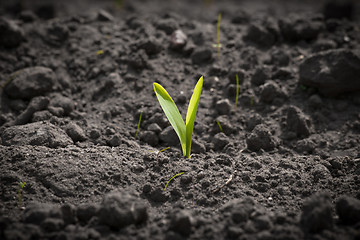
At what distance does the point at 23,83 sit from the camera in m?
2.65

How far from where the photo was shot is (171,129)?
7.78 feet

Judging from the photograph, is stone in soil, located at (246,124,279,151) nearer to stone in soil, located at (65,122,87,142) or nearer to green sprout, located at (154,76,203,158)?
green sprout, located at (154,76,203,158)

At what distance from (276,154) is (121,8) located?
8.62 ft

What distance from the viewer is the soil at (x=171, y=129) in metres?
1.61

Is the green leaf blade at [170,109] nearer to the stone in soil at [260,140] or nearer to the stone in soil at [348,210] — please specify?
the stone in soil at [260,140]

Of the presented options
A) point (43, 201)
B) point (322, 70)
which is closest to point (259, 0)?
point (322, 70)

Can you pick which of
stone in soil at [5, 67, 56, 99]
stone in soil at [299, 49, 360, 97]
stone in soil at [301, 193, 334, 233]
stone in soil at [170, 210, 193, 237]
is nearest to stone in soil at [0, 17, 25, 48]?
stone in soil at [5, 67, 56, 99]

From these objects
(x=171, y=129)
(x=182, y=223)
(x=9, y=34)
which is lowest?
(x=182, y=223)

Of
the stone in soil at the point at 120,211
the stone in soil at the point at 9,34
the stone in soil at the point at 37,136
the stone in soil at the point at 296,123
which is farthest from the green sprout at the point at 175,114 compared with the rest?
the stone in soil at the point at 9,34

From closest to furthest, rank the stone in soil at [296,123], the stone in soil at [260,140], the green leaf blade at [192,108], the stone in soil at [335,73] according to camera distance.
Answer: the green leaf blade at [192,108] < the stone in soil at [260,140] < the stone in soil at [296,123] < the stone in soil at [335,73]

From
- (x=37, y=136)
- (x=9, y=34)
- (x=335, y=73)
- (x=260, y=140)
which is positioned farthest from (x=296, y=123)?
(x=9, y=34)

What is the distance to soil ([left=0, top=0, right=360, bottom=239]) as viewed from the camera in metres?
1.61

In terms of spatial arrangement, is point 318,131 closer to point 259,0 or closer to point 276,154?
point 276,154

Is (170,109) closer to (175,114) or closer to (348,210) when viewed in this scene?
(175,114)
